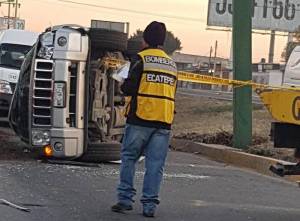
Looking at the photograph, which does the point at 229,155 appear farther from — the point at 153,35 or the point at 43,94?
the point at 153,35

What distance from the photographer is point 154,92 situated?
7.13 m

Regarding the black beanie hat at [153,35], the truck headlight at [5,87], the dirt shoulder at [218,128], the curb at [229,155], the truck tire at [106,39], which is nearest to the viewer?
the black beanie hat at [153,35]

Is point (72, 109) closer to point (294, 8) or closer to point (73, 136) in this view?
point (73, 136)

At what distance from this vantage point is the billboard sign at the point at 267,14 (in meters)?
47.0

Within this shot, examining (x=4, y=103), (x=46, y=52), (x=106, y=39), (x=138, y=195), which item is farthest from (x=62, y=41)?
(x=4, y=103)

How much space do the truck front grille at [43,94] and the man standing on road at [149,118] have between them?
3.18 meters

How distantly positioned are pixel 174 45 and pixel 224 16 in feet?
244

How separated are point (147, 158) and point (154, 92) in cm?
70

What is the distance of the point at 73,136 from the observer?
401 inches

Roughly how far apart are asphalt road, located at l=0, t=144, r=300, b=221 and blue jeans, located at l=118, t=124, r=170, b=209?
0.77 ft

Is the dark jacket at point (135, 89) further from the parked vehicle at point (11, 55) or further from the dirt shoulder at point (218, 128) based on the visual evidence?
the parked vehicle at point (11, 55)

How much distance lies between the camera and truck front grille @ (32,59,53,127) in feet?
33.6

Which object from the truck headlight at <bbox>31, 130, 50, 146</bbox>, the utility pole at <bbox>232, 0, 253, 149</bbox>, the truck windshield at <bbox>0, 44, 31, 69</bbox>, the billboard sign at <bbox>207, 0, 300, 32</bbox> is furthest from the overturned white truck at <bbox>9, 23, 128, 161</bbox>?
the billboard sign at <bbox>207, 0, 300, 32</bbox>

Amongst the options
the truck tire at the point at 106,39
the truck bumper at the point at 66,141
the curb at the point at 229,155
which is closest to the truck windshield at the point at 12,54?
the curb at the point at 229,155
